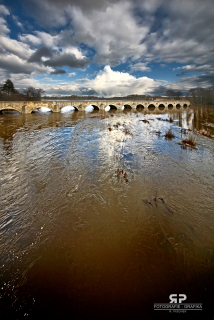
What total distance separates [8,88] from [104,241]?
256ft

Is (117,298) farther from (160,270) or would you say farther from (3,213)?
(3,213)

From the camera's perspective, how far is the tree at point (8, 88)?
197 ft

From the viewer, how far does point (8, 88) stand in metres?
60.6

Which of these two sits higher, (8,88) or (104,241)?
(8,88)

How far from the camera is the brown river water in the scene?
2.69 meters

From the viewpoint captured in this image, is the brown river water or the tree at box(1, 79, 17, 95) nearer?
the brown river water

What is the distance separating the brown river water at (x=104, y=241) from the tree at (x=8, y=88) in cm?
7076

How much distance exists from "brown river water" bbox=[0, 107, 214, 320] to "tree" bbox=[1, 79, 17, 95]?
232 feet

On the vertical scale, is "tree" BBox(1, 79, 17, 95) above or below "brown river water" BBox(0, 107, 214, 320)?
above

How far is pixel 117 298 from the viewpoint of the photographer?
2729 millimetres

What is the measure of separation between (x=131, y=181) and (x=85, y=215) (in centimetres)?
295

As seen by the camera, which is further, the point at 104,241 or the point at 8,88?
the point at 8,88

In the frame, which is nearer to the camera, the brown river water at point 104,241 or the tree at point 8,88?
the brown river water at point 104,241

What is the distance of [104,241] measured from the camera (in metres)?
3.86
